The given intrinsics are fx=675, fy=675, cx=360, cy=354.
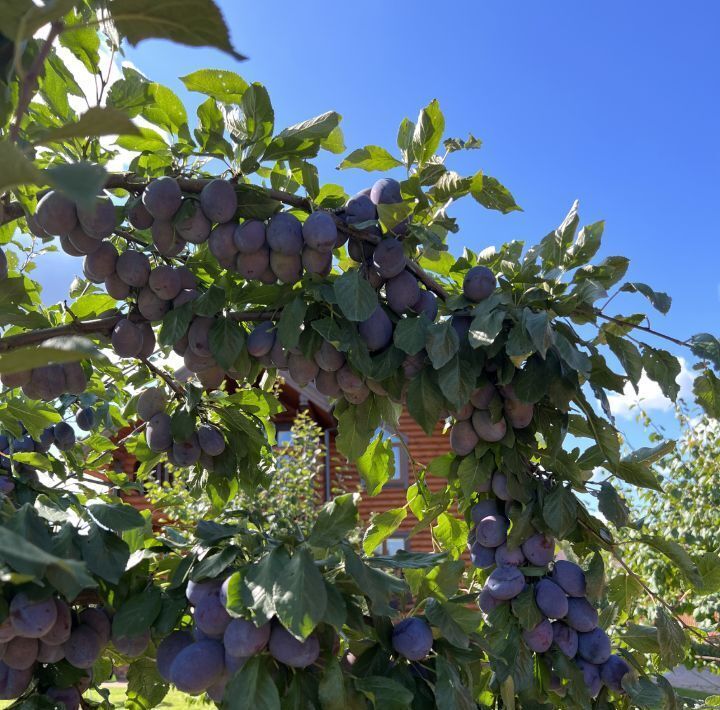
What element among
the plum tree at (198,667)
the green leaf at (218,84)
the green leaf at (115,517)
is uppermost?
the green leaf at (218,84)

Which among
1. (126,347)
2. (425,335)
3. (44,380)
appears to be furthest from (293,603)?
(44,380)

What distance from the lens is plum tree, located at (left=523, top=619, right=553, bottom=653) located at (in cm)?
143

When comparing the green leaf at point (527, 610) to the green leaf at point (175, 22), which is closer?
the green leaf at point (175, 22)

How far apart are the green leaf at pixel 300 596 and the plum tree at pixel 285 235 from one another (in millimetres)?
640

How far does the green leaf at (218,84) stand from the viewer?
1381 mm

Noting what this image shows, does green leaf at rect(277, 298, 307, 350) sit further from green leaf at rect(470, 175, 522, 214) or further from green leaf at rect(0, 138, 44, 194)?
green leaf at rect(0, 138, 44, 194)

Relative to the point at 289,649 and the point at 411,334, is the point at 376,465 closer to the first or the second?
the point at 411,334

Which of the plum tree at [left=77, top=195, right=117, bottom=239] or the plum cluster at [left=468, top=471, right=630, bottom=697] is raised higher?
the plum tree at [left=77, top=195, right=117, bottom=239]

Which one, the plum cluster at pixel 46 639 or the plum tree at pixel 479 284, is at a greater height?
the plum tree at pixel 479 284

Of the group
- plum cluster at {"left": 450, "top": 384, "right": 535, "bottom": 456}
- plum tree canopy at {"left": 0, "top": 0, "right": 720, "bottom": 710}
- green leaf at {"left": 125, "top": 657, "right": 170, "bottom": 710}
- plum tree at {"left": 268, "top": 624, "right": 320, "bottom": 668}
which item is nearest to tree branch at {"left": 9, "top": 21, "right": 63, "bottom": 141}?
plum tree canopy at {"left": 0, "top": 0, "right": 720, "bottom": 710}

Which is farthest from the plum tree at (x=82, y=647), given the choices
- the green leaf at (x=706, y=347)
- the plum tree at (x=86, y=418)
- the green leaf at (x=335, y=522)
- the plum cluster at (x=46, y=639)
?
the plum tree at (x=86, y=418)

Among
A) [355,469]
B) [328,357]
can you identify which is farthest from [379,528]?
[355,469]

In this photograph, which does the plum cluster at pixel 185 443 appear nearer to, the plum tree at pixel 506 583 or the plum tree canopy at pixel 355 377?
the plum tree canopy at pixel 355 377

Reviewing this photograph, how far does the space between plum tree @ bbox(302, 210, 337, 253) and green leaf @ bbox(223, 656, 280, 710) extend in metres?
0.75
